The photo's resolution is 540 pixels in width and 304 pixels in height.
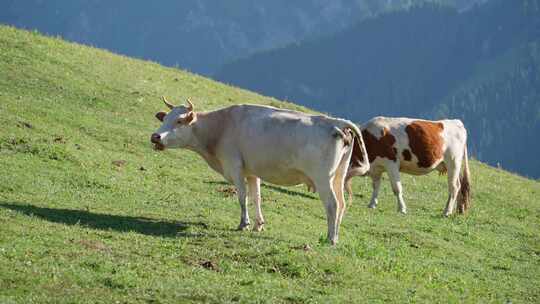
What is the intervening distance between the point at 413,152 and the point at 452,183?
1.52 m

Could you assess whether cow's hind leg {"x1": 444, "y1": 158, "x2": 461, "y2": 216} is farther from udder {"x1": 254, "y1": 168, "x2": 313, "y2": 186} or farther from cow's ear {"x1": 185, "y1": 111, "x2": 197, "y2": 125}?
cow's ear {"x1": 185, "y1": 111, "x2": 197, "y2": 125}

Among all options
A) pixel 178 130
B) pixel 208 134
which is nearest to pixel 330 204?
pixel 208 134

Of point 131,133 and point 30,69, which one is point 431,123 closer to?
point 131,133

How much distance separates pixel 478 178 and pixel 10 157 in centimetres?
1931

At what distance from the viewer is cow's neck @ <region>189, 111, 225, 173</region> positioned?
848 inches

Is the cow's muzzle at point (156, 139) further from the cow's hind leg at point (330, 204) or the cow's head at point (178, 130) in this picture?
the cow's hind leg at point (330, 204)

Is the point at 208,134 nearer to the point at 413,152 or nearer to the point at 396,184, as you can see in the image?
the point at 396,184

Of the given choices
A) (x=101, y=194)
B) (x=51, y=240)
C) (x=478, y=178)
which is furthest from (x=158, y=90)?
(x=51, y=240)

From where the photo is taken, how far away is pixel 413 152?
93.4ft

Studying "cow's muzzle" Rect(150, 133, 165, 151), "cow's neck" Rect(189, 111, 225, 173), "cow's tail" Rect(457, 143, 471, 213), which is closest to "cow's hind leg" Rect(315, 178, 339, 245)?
"cow's neck" Rect(189, 111, 225, 173)

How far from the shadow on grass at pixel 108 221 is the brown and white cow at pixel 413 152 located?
8.81 metres

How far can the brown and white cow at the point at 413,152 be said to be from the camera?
92.6 feet

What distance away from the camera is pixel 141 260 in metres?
16.7

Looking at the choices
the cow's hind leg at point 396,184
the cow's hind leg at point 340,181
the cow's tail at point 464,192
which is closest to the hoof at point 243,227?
the cow's hind leg at point 340,181
